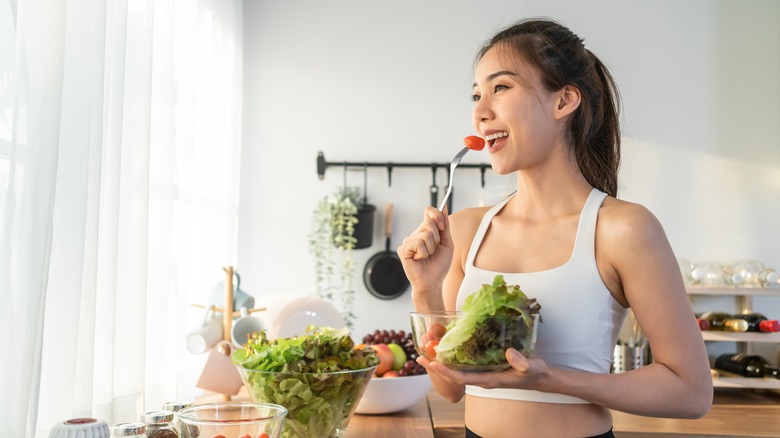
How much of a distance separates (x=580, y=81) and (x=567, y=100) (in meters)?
0.04

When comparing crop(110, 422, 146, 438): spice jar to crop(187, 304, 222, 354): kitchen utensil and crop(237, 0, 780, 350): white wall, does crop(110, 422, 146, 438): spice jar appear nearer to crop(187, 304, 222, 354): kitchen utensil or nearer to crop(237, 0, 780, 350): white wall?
crop(187, 304, 222, 354): kitchen utensil

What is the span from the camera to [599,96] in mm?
1267

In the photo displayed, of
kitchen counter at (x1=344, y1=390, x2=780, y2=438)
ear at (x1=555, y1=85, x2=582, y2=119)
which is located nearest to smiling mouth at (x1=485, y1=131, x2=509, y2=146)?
ear at (x1=555, y1=85, x2=582, y2=119)

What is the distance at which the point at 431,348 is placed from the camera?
38.7 inches

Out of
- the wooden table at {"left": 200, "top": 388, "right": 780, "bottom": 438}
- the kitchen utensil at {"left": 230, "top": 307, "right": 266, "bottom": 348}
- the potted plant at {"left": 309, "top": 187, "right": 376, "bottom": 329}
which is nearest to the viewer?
the wooden table at {"left": 200, "top": 388, "right": 780, "bottom": 438}

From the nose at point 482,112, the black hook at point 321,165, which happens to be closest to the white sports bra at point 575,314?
the nose at point 482,112

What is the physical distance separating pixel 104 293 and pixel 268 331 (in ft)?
1.81

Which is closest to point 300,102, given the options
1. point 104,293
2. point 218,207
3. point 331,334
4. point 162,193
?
point 218,207

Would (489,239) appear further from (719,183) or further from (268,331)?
(719,183)

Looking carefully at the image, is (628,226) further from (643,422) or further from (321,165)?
(321,165)

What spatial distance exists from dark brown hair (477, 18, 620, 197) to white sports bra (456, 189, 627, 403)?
0.62 ft

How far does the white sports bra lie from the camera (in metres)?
1.10

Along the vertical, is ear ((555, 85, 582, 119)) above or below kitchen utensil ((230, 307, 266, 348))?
above

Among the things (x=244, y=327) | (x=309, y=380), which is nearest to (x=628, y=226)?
(x=309, y=380)
